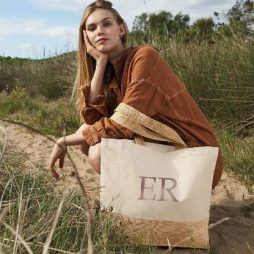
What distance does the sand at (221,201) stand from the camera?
8.41ft

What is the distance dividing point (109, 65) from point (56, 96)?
841 centimetres

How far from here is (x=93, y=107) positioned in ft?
8.81

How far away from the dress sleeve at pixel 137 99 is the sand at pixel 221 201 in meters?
0.35

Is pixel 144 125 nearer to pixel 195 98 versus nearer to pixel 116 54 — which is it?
pixel 116 54

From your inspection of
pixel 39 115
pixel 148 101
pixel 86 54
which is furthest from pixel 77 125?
pixel 148 101

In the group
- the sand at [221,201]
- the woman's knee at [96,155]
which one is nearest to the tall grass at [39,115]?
the sand at [221,201]

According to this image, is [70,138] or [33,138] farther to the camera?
[33,138]

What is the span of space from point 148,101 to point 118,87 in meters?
0.30

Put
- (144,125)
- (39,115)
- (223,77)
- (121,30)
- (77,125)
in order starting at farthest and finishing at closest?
(39,115)
(77,125)
(223,77)
(121,30)
(144,125)

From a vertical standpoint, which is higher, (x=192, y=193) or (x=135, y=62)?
(x=135, y=62)

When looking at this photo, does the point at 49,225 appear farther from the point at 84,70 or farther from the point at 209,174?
the point at 84,70

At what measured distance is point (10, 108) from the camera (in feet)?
23.1

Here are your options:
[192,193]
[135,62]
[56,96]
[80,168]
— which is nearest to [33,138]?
[80,168]

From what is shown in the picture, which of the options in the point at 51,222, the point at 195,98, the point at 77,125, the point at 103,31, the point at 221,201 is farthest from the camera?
the point at 77,125
